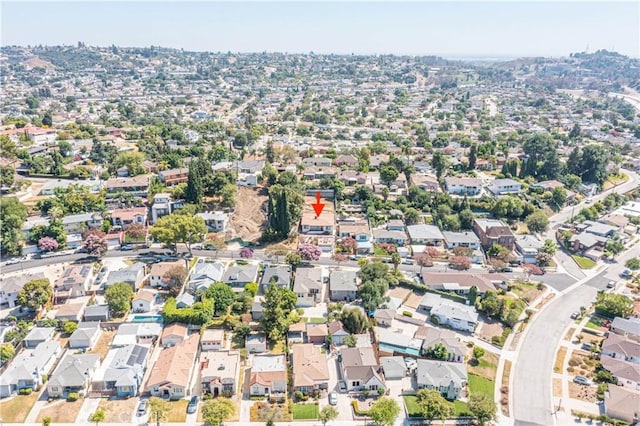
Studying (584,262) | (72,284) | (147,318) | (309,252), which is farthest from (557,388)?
(72,284)

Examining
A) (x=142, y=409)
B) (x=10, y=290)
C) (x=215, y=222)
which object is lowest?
(x=142, y=409)

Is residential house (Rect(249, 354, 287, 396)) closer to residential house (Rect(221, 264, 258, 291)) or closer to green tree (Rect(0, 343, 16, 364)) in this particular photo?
residential house (Rect(221, 264, 258, 291))

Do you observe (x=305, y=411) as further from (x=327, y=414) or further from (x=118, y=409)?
(x=118, y=409)

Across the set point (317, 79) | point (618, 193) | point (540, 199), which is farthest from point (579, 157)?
point (317, 79)

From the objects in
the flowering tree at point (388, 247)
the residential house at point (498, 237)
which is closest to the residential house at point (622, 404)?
the residential house at point (498, 237)

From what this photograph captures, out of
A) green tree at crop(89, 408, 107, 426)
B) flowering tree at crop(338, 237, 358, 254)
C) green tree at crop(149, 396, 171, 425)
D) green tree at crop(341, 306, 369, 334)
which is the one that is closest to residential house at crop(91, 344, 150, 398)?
green tree at crop(89, 408, 107, 426)

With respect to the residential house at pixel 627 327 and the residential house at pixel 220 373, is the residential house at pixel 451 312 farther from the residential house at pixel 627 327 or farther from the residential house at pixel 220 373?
the residential house at pixel 220 373
